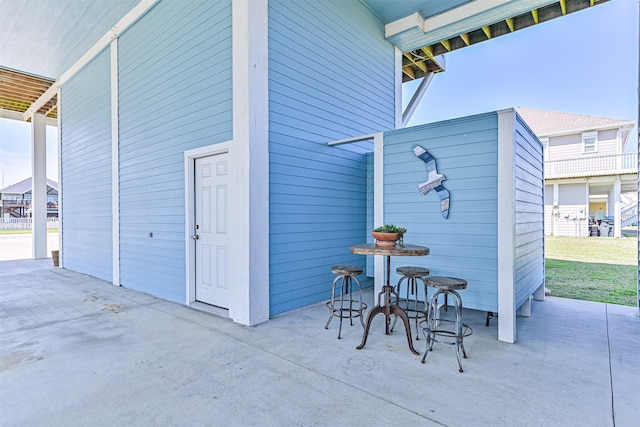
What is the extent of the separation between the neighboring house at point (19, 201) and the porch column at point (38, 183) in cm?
2313

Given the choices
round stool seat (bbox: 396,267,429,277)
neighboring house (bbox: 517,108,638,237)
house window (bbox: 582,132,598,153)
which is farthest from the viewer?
house window (bbox: 582,132,598,153)

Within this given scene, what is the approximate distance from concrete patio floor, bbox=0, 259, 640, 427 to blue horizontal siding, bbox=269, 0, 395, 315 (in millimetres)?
816

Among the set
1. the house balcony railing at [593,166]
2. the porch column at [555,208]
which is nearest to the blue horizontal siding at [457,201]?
the house balcony railing at [593,166]

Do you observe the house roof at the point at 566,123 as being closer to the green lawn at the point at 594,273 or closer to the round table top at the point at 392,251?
the green lawn at the point at 594,273

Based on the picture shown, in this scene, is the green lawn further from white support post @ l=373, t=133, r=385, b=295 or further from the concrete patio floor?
white support post @ l=373, t=133, r=385, b=295

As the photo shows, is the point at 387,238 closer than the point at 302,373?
No

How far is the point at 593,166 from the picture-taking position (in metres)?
13.3

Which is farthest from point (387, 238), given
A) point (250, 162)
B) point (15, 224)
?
point (15, 224)

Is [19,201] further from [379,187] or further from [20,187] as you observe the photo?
[379,187]

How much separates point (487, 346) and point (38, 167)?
1215cm

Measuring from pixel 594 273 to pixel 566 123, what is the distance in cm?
1214

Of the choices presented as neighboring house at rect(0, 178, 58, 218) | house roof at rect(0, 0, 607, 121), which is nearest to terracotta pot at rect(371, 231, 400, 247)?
house roof at rect(0, 0, 607, 121)

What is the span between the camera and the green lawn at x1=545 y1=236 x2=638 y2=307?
16.1 feet

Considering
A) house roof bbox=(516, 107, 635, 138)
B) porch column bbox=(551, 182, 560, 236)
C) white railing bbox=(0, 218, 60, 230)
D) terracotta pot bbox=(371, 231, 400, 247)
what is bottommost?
white railing bbox=(0, 218, 60, 230)
